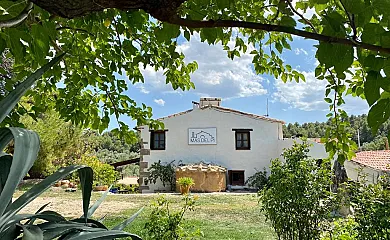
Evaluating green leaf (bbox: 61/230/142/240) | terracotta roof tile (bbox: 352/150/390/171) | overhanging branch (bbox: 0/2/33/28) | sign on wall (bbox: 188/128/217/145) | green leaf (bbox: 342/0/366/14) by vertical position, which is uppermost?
sign on wall (bbox: 188/128/217/145)

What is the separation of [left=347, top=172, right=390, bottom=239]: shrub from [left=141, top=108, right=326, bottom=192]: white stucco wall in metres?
9.85

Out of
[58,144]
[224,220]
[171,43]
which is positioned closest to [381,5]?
[171,43]

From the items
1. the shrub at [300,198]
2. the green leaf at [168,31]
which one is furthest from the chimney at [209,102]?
the green leaf at [168,31]

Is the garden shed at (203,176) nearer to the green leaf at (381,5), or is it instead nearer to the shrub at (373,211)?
the shrub at (373,211)

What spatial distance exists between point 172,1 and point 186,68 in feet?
6.57

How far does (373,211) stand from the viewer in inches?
96.9

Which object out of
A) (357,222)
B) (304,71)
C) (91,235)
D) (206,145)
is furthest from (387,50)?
(206,145)

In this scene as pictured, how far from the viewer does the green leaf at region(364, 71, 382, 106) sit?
25.4 inches

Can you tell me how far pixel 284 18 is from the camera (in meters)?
Answer: 0.84

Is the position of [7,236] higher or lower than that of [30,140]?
lower

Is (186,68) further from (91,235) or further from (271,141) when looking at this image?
(271,141)

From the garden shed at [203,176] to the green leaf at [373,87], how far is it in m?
10.8

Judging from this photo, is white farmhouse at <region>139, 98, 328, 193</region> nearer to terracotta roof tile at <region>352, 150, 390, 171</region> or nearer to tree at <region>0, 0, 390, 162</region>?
terracotta roof tile at <region>352, 150, 390, 171</region>

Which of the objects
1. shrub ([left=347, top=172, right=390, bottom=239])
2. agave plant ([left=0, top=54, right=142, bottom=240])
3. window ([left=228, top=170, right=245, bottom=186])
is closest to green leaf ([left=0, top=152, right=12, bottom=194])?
agave plant ([left=0, top=54, right=142, bottom=240])
